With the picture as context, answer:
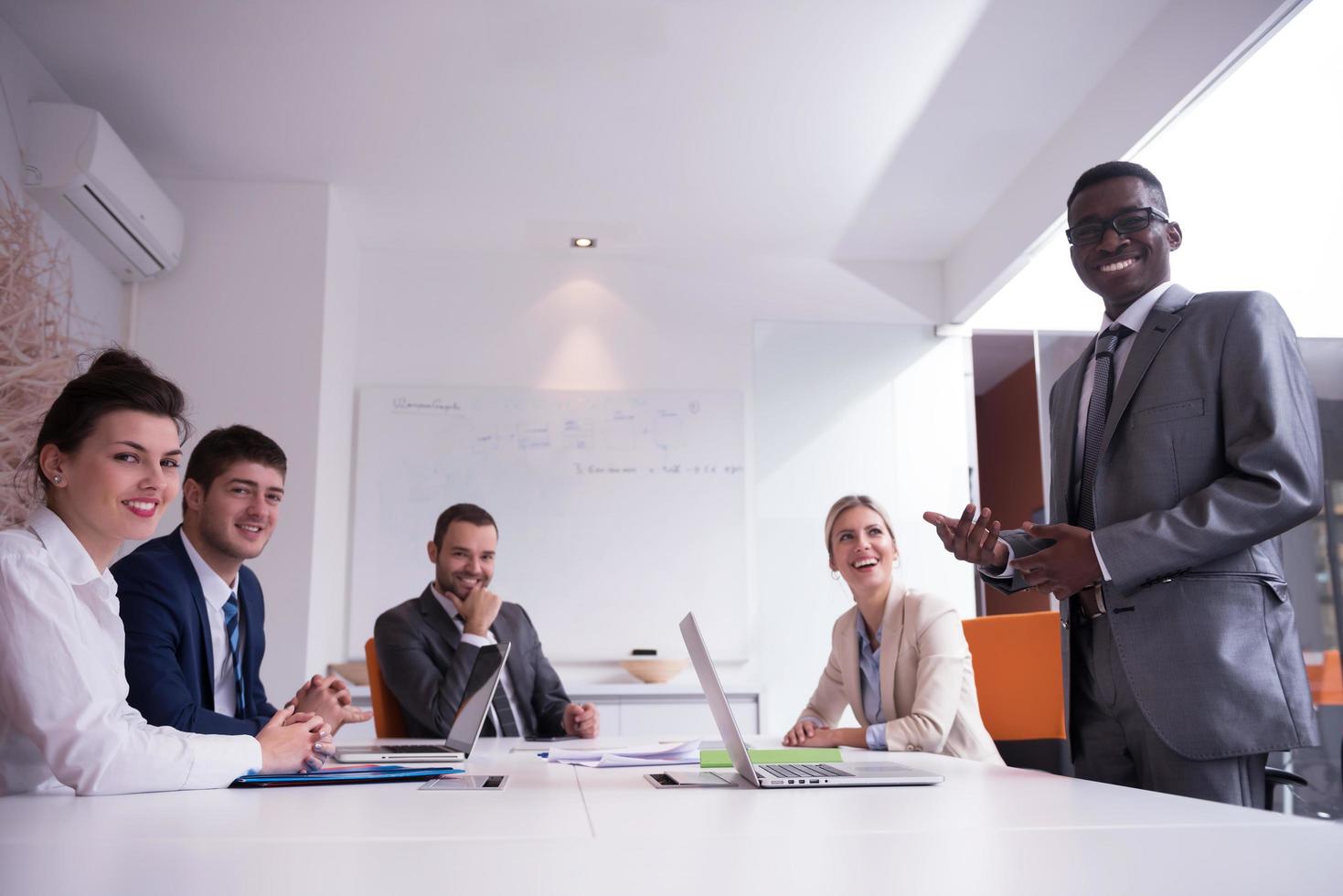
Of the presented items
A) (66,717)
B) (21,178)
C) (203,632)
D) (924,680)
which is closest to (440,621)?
(203,632)

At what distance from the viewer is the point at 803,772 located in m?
1.36

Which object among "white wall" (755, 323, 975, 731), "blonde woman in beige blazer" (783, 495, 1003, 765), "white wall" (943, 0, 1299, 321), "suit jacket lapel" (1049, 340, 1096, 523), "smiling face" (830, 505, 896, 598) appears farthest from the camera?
"white wall" (755, 323, 975, 731)

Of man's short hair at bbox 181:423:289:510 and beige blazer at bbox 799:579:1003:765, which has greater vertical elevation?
man's short hair at bbox 181:423:289:510

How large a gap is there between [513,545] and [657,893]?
439 cm

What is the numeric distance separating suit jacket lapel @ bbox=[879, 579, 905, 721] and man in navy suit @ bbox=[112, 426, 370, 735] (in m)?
1.33

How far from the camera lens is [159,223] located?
162 inches

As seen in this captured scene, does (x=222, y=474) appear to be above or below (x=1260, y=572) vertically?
above

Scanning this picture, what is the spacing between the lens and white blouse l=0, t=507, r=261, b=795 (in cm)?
125

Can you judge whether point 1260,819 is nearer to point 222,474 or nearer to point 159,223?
point 222,474

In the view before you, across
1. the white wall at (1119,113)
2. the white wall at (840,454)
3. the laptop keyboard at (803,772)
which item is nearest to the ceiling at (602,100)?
the white wall at (1119,113)

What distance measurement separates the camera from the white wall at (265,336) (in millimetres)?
4242

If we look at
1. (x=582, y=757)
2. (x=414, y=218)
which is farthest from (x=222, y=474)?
(x=414, y=218)

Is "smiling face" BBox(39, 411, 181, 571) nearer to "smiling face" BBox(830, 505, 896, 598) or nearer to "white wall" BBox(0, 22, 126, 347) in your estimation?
"smiling face" BBox(830, 505, 896, 598)

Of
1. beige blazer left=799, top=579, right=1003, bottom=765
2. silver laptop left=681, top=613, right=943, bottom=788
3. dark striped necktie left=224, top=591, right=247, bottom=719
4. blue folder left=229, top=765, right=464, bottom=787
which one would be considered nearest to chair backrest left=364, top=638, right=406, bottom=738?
dark striped necktie left=224, top=591, right=247, bottom=719
